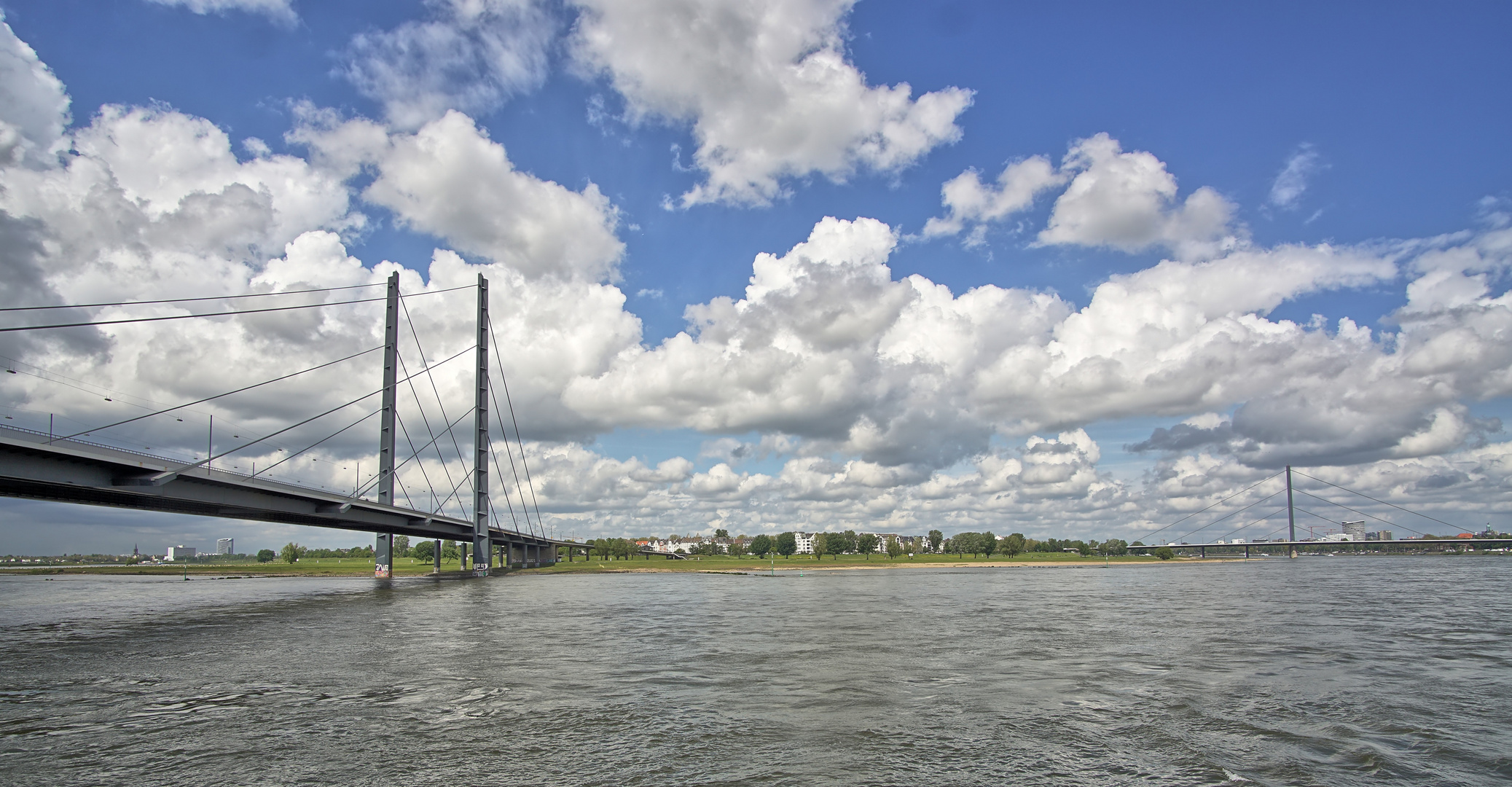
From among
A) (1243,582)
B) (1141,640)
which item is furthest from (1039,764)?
(1243,582)

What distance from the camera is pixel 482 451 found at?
12562 cm

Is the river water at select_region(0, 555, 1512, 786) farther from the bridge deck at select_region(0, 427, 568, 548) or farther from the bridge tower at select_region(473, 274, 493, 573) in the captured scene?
the bridge tower at select_region(473, 274, 493, 573)

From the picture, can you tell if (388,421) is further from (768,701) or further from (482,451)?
(768,701)

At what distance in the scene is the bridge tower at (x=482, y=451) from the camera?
122062 mm

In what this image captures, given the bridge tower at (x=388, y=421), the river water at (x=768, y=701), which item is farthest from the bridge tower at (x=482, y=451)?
the river water at (x=768, y=701)

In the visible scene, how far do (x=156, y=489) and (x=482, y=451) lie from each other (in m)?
76.2

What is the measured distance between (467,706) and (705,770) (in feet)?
27.7

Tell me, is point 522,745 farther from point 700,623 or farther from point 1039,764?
point 700,623

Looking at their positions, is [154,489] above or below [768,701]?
above

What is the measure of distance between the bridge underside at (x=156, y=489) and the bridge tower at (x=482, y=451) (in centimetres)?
2767

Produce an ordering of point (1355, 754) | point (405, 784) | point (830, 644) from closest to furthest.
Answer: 1. point (405, 784)
2. point (1355, 754)
3. point (830, 644)

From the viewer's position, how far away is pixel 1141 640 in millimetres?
32844

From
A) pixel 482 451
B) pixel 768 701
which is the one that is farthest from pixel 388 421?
pixel 768 701

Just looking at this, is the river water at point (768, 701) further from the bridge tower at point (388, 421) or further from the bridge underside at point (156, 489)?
the bridge tower at point (388, 421)
